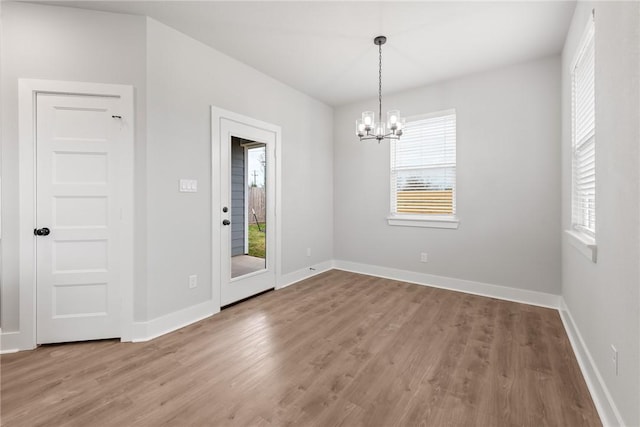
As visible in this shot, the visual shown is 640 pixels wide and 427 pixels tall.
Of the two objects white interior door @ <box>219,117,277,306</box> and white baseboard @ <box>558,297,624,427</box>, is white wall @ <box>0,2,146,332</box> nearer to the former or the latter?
white interior door @ <box>219,117,277,306</box>

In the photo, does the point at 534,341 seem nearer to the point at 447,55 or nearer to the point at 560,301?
the point at 560,301

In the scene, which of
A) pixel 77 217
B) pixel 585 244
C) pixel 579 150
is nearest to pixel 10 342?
pixel 77 217

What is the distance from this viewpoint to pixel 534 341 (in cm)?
245

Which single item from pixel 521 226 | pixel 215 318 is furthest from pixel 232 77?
pixel 521 226

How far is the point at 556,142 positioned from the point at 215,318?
4.27 m

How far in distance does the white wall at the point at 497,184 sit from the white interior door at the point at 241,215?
5.89 ft

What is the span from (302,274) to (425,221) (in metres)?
2.04

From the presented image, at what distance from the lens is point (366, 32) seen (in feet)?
9.07

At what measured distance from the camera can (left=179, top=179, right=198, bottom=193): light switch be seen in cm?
280

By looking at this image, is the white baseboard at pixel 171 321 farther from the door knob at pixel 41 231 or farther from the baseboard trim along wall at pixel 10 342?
the door knob at pixel 41 231

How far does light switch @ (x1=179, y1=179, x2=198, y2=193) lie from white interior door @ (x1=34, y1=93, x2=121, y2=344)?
54 cm

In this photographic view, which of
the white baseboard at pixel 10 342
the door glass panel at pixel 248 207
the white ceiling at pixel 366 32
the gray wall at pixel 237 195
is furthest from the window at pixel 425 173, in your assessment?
the white baseboard at pixel 10 342

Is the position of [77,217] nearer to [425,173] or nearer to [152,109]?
[152,109]

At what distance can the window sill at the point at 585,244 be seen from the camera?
182cm
